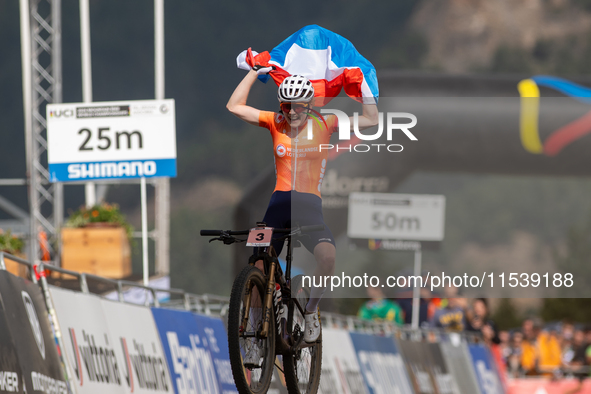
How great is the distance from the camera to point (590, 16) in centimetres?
10888

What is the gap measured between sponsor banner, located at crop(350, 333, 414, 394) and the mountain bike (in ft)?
19.0

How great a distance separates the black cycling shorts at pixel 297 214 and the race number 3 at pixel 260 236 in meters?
0.21

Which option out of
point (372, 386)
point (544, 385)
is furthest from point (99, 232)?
point (544, 385)

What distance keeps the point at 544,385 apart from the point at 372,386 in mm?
5878

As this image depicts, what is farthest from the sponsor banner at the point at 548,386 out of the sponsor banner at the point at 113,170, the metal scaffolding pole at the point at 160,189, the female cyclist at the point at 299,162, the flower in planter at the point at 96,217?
the female cyclist at the point at 299,162

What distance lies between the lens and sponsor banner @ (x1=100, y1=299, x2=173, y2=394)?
707cm

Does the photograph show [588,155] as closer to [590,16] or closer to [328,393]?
[328,393]

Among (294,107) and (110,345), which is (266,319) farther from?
(110,345)

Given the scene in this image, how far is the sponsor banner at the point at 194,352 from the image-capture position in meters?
7.90

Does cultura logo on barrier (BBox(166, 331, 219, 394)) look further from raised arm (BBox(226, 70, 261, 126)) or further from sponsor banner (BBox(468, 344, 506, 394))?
sponsor banner (BBox(468, 344, 506, 394))

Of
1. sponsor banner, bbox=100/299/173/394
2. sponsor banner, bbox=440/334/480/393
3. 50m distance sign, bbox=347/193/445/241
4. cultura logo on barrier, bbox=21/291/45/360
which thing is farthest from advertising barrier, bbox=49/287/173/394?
sponsor banner, bbox=440/334/480/393

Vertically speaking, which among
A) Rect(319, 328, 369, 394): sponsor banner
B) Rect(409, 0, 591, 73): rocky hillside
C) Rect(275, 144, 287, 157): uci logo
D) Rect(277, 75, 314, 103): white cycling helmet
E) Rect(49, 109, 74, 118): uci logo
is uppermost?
Rect(409, 0, 591, 73): rocky hillside

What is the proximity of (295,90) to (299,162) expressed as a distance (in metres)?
0.50

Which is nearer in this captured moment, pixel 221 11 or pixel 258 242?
pixel 258 242
